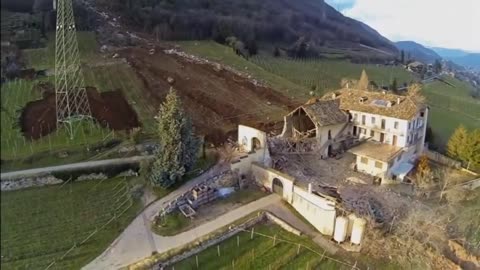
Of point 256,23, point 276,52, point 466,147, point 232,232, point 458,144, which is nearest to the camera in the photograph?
point 232,232

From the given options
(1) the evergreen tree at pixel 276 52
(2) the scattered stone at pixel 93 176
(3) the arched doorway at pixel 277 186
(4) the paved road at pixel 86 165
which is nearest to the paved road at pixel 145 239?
(3) the arched doorway at pixel 277 186

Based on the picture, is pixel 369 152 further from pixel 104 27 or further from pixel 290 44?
pixel 290 44

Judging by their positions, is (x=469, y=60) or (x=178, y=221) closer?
(x=178, y=221)

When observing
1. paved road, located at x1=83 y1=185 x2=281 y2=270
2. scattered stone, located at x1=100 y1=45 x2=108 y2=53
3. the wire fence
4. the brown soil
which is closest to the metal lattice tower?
the brown soil

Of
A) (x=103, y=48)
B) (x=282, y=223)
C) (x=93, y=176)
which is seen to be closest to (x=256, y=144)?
(x=282, y=223)

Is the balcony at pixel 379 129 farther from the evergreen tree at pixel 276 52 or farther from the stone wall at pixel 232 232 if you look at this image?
the evergreen tree at pixel 276 52

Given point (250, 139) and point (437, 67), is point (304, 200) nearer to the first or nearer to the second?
point (250, 139)

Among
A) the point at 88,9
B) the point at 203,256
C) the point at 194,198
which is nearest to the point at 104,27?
the point at 88,9

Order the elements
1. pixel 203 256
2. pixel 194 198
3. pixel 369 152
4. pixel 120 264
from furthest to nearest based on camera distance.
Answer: pixel 369 152, pixel 194 198, pixel 203 256, pixel 120 264
